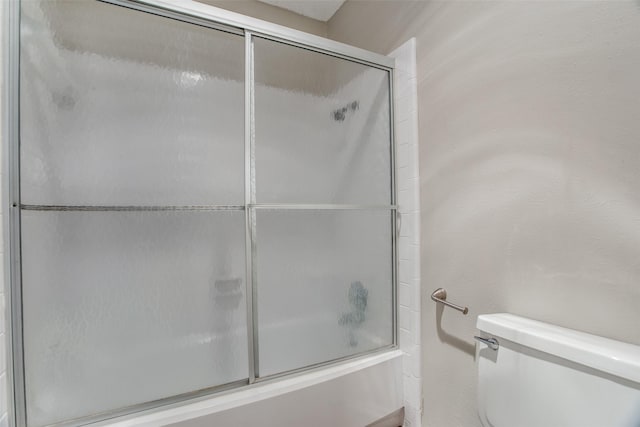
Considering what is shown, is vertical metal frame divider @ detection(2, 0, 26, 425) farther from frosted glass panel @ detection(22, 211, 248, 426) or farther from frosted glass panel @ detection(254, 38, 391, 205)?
frosted glass panel @ detection(254, 38, 391, 205)

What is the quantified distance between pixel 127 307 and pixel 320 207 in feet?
2.49

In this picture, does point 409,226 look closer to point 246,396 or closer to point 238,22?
point 246,396

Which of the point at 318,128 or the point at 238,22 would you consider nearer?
the point at 238,22

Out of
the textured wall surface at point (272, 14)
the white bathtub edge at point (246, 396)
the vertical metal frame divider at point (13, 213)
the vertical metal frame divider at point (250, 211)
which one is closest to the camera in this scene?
the vertical metal frame divider at point (13, 213)

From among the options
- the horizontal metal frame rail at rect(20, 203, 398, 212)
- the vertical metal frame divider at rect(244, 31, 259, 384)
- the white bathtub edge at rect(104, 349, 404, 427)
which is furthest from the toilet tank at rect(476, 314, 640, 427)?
the vertical metal frame divider at rect(244, 31, 259, 384)

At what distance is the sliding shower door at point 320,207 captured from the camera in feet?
3.62

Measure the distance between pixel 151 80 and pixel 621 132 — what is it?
53.0 inches

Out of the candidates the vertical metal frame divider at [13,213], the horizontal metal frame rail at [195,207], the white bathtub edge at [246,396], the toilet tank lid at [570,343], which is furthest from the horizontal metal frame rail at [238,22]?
the white bathtub edge at [246,396]

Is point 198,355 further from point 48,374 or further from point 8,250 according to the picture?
point 8,250

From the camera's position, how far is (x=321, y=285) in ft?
4.01

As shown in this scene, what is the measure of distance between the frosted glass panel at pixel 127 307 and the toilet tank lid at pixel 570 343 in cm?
85

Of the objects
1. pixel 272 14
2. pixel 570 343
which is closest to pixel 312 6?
pixel 272 14

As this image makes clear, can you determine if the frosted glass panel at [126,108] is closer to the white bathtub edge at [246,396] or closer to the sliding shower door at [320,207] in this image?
the sliding shower door at [320,207]

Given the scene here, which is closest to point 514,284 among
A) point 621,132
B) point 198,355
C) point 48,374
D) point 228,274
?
point 621,132
